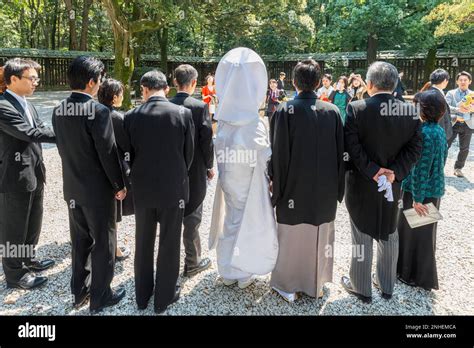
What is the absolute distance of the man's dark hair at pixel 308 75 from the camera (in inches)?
120

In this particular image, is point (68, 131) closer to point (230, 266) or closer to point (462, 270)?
point (230, 266)

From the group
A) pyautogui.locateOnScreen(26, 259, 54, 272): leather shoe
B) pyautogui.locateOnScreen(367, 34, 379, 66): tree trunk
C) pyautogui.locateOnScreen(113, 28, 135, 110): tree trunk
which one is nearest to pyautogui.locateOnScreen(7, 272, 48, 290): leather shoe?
pyautogui.locateOnScreen(26, 259, 54, 272): leather shoe

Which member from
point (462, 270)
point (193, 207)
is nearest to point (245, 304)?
point (193, 207)

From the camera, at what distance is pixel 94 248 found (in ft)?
9.93

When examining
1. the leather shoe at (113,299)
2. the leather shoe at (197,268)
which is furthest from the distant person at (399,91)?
the leather shoe at (113,299)

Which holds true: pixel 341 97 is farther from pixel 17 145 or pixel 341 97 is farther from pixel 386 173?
pixel 17 145

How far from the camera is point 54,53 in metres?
22.0

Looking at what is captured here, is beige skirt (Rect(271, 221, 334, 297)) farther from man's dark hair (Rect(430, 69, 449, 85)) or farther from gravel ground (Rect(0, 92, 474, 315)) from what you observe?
man's dark hair (Rect(430, 69, 449, 85))

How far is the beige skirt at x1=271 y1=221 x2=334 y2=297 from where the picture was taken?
10.5 feet

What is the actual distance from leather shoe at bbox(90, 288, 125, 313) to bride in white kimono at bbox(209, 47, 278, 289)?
912 mm

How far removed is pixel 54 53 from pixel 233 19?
11515 mm

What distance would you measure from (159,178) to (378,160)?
1827 millimetres

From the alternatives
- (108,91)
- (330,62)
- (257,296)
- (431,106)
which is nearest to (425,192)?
(431,106)

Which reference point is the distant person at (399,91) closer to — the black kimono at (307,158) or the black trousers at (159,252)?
the black kimono at (307,158)
